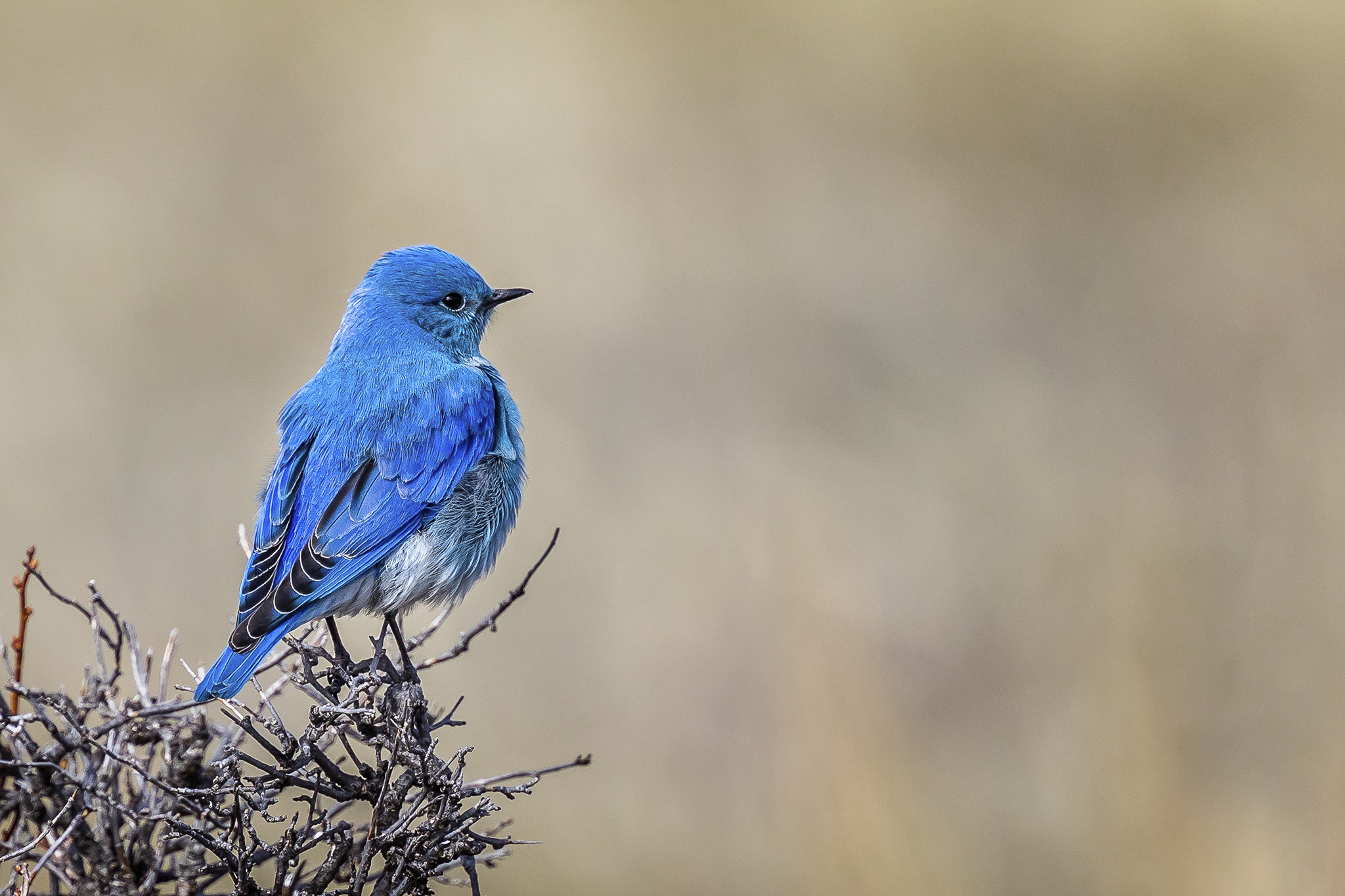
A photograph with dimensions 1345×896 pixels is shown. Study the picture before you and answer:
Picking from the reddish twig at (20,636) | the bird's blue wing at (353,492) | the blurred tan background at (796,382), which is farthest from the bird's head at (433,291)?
the blurred tan background at (796,382)

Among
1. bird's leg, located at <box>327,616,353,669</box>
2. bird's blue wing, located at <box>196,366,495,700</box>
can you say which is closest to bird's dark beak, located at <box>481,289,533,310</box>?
bird's blue wing, located at <box>196,366,495,700</box>

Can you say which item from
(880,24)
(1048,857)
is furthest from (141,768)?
(880,24)

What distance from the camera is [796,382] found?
26.5 feet

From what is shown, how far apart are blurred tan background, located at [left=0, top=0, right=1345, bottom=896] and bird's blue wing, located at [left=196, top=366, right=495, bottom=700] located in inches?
141

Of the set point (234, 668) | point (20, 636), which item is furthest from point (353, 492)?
point (20, 636)

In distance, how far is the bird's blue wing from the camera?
3438 millimetres

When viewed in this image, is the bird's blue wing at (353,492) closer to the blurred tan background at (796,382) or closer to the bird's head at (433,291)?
the bird's head at (433,291)

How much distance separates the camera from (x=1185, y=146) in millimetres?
8352

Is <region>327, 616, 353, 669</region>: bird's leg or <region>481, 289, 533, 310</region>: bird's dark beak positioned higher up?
<region>481, 289, 533, 310</region>: bird's dark beak

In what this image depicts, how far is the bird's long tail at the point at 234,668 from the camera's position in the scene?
2.92 metres

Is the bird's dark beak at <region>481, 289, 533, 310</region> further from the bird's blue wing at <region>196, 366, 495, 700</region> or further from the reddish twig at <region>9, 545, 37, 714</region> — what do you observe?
the reddish twig at <region>9, 545, 37, 714</region>

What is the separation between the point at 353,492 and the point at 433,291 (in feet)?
3.05

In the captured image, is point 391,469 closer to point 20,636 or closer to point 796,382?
point 20,636

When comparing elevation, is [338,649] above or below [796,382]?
below
